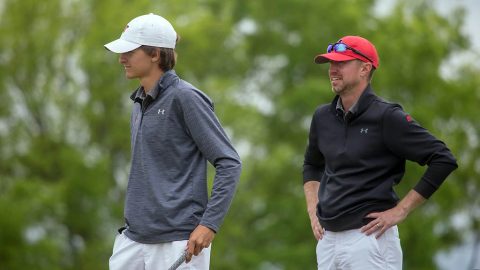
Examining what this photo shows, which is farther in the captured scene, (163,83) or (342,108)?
(342,108)

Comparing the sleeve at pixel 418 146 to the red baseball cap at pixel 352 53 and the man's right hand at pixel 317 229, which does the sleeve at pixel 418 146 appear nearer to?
the red baseball cap at pixel 352 53

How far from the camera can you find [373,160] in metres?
5.30

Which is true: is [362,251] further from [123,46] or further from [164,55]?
[123,46]

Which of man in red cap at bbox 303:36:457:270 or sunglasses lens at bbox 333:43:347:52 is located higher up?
sunglasses lens at bbox 333:43:347:52

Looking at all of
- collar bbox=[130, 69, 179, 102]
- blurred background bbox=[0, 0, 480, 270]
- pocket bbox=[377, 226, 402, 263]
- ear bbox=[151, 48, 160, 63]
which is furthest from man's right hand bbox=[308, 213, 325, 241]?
blurred background bbox=[0, 0, 480, 270]

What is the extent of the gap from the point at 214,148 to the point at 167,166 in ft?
0.81

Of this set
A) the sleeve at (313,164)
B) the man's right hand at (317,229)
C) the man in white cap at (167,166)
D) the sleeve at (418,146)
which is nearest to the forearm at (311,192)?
the sleeve at (313,164)

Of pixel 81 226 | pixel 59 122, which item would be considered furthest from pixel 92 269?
pixel 59 122

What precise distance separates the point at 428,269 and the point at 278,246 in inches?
173

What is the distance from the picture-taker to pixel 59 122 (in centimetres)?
3112

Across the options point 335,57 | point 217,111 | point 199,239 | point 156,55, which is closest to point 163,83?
point 156,55

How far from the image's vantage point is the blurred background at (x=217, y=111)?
29578mm

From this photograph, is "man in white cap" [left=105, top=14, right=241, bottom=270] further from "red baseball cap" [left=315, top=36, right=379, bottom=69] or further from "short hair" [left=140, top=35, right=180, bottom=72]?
"red baseball cap" [left=315, top=36, right=379, bottom=69]

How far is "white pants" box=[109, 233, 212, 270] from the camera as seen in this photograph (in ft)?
16.1
